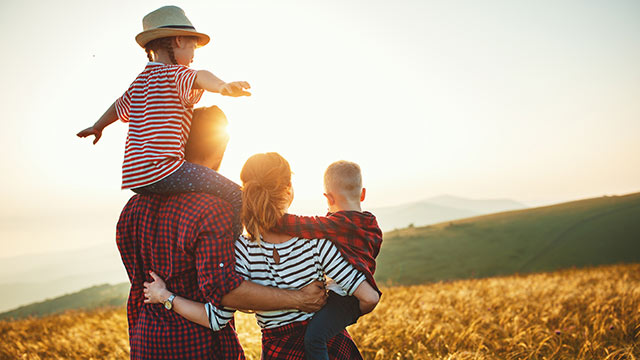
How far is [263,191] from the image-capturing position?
8.62ft

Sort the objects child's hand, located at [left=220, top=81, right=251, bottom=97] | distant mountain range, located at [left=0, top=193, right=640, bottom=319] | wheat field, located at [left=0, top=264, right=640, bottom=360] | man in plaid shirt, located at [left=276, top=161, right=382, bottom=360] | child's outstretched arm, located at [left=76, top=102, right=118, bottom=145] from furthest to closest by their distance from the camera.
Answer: distant mountain range, located at [left=0, top=193, right=640, bottom=319]
wheat field, located at [left=0, top=264, right=640, bottom=360]
child's outstretched arm, located at [left=76, top=102, right=118, bottom=145]
man in plaid shirt, located at [left=276, top=161, right=382, bottom=360]
child's hand, located at [left=220, top=81, right=251, bottom=97]

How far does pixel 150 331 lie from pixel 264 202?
1.13 meters

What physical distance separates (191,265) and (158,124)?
939mm

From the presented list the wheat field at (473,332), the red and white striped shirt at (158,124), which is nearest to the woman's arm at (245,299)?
the red and white striped shirt at (158,124)

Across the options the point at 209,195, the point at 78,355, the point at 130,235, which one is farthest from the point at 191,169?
the point at 78,355

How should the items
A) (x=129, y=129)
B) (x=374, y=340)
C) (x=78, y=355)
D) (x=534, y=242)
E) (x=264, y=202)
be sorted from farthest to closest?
(x=534, y=242), (x=78, y=355), (x=374, y=340), (x=129, y=129), (x=264, y=202)

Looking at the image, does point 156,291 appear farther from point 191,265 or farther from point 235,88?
point 235,88

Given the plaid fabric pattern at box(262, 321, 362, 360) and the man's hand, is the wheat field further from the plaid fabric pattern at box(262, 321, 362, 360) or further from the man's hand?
the man's hand

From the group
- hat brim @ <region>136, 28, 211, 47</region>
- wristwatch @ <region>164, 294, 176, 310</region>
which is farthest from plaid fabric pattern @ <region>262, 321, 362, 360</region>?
hat brim @ <region>136, 28, 211, 47</region>

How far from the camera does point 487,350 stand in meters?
4.73

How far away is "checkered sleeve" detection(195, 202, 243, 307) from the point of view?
2430 mm

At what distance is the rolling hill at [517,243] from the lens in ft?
107

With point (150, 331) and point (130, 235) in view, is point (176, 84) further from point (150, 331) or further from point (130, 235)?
point (150, 331)

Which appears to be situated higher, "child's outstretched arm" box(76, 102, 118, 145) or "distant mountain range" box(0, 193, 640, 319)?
"child's outstretched arm" box(76, 102, 118, 145)
